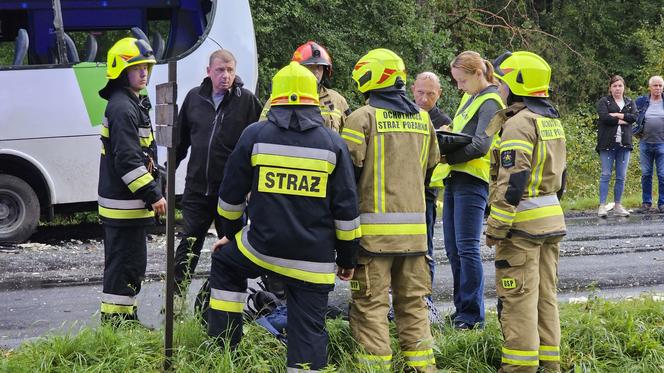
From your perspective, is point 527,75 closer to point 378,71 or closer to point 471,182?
point 378,71

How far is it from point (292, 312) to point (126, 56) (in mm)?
2218

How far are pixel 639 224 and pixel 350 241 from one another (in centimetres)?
870

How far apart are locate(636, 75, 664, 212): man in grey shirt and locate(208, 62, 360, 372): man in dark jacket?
31.4 feet

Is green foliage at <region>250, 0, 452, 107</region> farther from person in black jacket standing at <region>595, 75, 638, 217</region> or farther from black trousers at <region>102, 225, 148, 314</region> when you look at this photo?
black trousers at <region>102, 225, 148, 314</region>

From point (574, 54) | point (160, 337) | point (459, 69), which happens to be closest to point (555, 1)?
point (574, 54)

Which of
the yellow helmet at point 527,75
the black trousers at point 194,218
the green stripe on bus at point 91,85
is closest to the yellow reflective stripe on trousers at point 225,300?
the black trousers at point 194,218

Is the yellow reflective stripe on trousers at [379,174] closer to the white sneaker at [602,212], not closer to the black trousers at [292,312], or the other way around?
the black trousers at [292,312]

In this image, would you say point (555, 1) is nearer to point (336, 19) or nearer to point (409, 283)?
point (336, 19)

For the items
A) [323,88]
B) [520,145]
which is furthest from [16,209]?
[520,145]

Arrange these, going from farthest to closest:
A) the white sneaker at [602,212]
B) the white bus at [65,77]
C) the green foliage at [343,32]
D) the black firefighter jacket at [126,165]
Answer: the green foliage at [343,32] < the white sneaker at [602,212] < the white bus at [65,77] < the black firefighter jacket at [126,165]

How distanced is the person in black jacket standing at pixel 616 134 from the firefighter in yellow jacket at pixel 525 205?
7.80 metres

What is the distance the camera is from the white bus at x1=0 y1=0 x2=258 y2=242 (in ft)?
34.6

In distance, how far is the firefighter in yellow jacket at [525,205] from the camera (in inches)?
225

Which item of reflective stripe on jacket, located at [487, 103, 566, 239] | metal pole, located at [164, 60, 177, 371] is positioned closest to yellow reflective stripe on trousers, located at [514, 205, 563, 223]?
reflective stripe on jacket, located at [487, 103, 566, 239]
